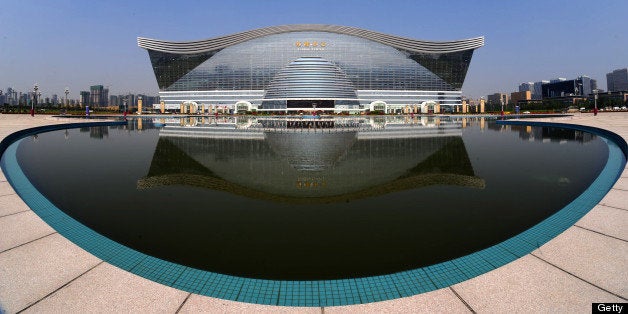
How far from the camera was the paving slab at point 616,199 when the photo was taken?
24.4ft

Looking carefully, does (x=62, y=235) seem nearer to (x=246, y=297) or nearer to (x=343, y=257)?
(x=246, y=297)

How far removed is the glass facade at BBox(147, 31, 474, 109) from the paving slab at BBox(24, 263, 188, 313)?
129m

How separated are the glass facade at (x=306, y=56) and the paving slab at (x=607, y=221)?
126 metres

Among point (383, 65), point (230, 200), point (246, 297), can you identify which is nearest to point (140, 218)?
point (230, 200)

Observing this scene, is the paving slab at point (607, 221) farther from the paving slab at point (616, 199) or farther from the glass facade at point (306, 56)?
the glass facade at point (306, 56)

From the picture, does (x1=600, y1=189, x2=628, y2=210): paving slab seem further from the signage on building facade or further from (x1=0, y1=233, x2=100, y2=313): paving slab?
the signage on building facade

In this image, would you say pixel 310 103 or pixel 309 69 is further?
pixel 310 103

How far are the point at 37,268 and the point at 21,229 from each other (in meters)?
2.18

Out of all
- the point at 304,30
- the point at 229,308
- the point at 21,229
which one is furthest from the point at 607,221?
the point at 304,30

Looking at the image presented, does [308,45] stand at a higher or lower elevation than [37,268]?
higher

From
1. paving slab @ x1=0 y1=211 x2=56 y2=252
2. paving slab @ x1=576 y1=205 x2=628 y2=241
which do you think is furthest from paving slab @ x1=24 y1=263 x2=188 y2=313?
paving slab @ x1=576 y1=205 x2=628 y2=241

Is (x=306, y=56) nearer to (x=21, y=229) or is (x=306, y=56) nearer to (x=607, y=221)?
(x=21, y=229)

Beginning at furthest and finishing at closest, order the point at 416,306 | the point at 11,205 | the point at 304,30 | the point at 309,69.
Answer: the point at 304,30
the point at 309,69
the point at 11,205
the point at 416,306

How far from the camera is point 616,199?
786 cm
